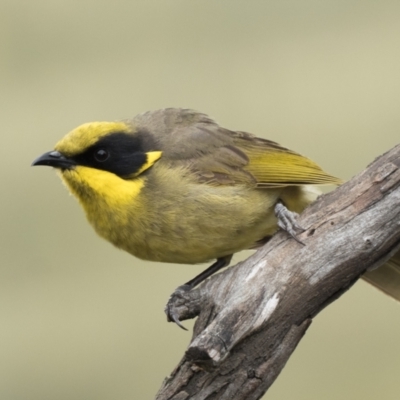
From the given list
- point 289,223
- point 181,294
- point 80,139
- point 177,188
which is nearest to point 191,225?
point 177,188

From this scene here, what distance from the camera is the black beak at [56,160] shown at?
9.07 feet

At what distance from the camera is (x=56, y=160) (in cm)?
278

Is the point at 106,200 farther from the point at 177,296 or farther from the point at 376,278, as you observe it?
the point at 376,278

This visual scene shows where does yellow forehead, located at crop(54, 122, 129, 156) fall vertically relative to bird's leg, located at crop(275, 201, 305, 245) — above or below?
above

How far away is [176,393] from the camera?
2.28m

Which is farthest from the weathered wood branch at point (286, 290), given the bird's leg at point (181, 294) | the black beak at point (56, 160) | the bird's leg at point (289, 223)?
the black beak at point (56, 160)

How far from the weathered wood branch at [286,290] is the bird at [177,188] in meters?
0.31

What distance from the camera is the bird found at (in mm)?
2746

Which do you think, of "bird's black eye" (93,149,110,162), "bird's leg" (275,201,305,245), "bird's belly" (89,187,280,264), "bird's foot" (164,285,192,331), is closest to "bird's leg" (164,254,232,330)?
"bird's foot" (164,285,192,331)

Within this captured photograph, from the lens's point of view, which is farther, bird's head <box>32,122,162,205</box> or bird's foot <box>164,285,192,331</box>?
bird's head <box>32,122,162,205</box>

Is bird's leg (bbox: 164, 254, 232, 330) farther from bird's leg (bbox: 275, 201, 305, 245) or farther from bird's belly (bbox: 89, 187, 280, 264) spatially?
bird's leg (bbox: 275, 201, 305, 245)

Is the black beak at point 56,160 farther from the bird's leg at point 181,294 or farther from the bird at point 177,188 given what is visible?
the bird's leg at point 181,294

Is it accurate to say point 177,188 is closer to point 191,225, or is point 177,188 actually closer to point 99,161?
point 191,225

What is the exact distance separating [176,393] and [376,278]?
103 cm
